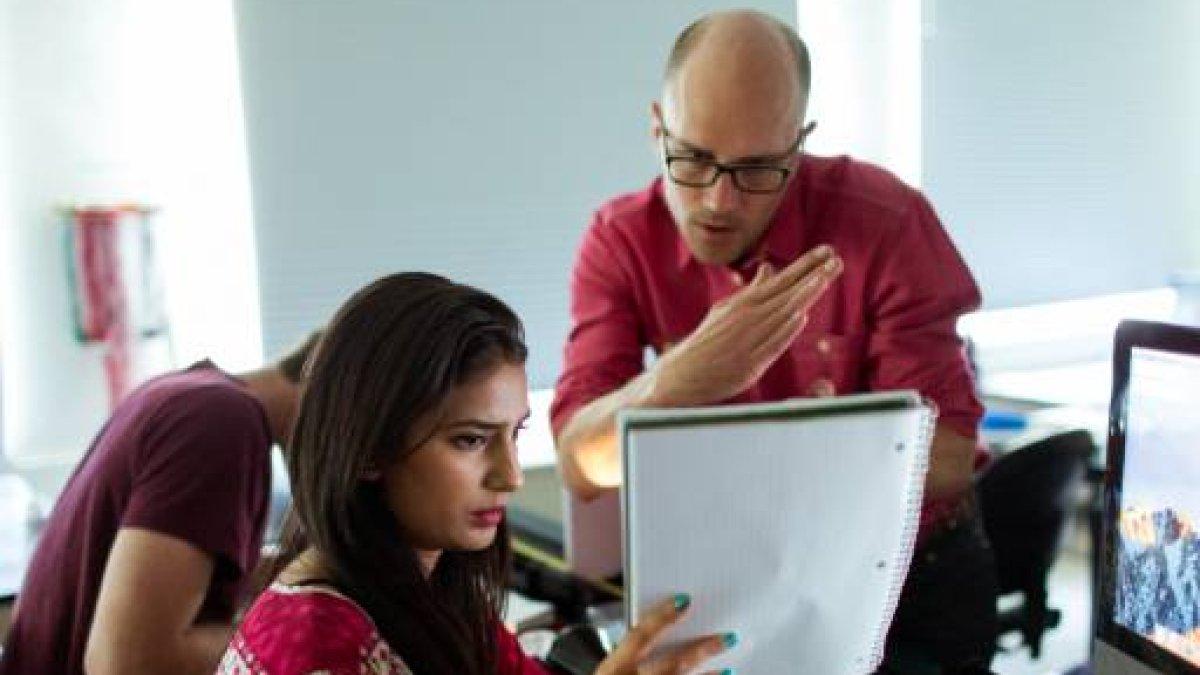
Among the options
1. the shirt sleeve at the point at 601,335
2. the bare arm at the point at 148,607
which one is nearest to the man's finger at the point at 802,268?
the shirt sleeve at the point at 601,335

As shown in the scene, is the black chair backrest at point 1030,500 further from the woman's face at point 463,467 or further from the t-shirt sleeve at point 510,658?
the woman's face at point 463,467

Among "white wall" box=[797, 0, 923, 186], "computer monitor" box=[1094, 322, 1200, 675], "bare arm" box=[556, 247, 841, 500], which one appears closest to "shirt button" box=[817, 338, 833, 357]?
"bare arm" box=[556, 247, 841, 500]

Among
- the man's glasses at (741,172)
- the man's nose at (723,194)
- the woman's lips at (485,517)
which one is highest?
the man's glasses at (741,172)

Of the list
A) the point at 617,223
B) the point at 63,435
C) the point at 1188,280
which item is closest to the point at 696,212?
the point at 617,223

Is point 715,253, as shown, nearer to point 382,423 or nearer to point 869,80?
point 382,423

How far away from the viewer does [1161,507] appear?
1030 mm

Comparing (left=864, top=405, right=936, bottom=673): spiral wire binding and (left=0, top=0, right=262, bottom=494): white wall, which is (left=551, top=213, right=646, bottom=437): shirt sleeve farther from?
(left=0, top=0, right=262, bottom=494): white wall

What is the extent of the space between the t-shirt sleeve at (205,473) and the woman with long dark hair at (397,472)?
1.73 feet

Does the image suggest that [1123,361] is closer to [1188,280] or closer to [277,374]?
[277,374]

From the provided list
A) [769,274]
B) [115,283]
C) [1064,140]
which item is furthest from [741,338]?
[1064,140]

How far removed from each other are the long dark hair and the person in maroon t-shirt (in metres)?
0.52

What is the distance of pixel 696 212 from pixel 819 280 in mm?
282

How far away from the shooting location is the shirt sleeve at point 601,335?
157 centimetres

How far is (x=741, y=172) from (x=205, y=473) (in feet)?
2.52
